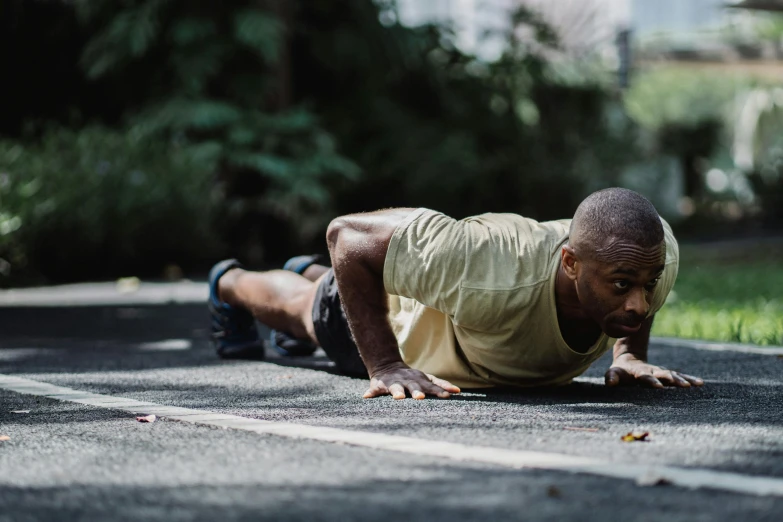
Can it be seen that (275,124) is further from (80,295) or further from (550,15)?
(550,15)

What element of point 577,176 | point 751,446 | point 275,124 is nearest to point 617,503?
point 751,446

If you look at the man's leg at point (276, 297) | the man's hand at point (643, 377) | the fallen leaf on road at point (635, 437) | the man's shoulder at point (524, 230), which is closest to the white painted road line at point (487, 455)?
the fallen leaf on road at point (635, 437)

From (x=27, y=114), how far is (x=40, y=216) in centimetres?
536

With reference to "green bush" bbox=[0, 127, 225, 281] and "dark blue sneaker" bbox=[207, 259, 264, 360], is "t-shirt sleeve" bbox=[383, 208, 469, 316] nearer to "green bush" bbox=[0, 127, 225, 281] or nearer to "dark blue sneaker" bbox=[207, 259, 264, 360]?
"dark blue sneaker" bbox=[207, 259, 264, 360]

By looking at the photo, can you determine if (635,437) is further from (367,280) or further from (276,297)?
(276,297)

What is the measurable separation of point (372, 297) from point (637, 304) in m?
0.96

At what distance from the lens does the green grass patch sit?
6555 mm

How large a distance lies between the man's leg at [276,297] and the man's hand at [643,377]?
129 cm

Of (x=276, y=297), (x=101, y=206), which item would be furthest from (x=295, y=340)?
(x=101, y=206)

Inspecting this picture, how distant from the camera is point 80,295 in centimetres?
981

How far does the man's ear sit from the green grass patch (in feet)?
8.89

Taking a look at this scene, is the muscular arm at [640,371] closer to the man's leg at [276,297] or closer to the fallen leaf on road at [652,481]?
the man's leg at [276,297]

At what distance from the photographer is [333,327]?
455cm

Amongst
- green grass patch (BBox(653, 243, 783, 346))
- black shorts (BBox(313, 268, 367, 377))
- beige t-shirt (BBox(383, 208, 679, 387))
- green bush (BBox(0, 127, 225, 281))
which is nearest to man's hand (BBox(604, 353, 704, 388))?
beige t-shirt (BBox(383, 208, 679, 387))
